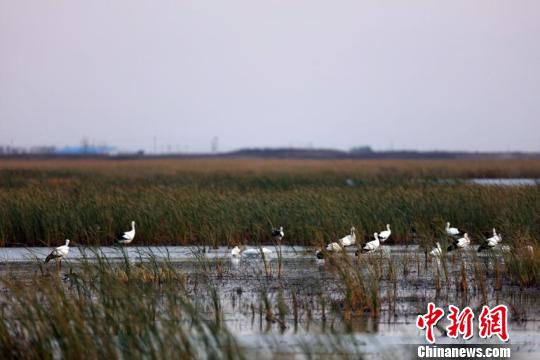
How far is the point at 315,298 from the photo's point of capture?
1173 cm

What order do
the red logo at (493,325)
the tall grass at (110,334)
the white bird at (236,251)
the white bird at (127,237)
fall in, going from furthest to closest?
the white bird at (127,237) < the white bird at (236,251) < the red logo at (493,325) < the tall grass at (110,334)

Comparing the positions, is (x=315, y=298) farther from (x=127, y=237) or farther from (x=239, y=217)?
(x=239, y=217)

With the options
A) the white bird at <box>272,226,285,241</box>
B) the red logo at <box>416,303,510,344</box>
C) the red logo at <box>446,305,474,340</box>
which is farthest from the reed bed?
the red logo at <box>446,305,474,340</box>

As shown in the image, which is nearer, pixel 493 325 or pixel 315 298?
pixel 493 325

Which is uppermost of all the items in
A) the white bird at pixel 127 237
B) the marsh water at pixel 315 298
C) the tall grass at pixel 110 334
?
the tall grass at pixel 110 334

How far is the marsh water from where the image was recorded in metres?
9.07

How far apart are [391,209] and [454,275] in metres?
6.08

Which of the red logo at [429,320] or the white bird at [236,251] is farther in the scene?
the white bird at [236,251]

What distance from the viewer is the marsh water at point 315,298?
→ 29.8ft

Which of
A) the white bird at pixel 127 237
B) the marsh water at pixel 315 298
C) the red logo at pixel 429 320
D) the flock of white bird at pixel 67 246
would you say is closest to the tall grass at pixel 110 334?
the marsh water at pixel 315 298

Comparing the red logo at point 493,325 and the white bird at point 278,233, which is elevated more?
the white bird at point 278,233

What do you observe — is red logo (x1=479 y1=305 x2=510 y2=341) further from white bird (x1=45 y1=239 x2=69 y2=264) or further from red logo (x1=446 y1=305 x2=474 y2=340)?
white bird (x1=45 y1=239 x2=69 y2=264)

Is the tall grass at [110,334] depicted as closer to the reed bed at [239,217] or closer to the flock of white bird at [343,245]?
the flock of white bird at [343,245]

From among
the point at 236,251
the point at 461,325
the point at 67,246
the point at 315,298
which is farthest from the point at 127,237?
the point at 461,325
